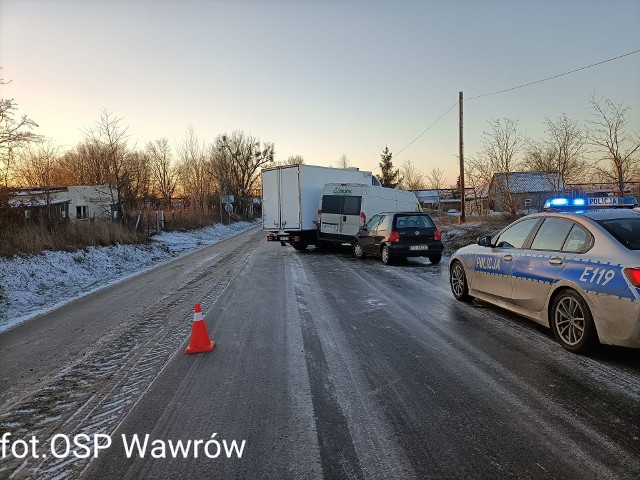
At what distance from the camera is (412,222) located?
42.7ft

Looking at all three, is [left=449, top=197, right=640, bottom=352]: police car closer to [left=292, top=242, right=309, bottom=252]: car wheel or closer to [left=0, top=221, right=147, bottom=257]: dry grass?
[left=292, top=242, right=309, bottom=252]: car wheel

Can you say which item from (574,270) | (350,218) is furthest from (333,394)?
(350,218)

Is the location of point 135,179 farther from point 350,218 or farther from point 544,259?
point 544,259

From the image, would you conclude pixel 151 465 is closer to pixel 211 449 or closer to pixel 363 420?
pixel 211 449

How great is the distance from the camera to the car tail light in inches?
157

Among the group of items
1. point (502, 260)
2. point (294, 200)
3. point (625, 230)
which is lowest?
point (502, 260)

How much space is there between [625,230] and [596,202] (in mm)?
1457

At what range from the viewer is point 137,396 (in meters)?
3.86

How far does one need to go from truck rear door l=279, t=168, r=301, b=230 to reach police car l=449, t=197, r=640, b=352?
1093 cm

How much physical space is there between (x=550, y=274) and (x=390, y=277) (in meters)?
5.55

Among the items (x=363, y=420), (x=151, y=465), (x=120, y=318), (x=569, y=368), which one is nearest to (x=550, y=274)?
(x=569, y=368)

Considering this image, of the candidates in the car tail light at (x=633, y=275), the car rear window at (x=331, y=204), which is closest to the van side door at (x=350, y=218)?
the car rear window at (x=331, y=204)

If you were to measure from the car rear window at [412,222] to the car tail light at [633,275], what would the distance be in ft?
29.2

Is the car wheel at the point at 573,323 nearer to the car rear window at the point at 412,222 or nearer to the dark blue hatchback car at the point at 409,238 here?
the dark blue hatchback car at the point at 409,238
